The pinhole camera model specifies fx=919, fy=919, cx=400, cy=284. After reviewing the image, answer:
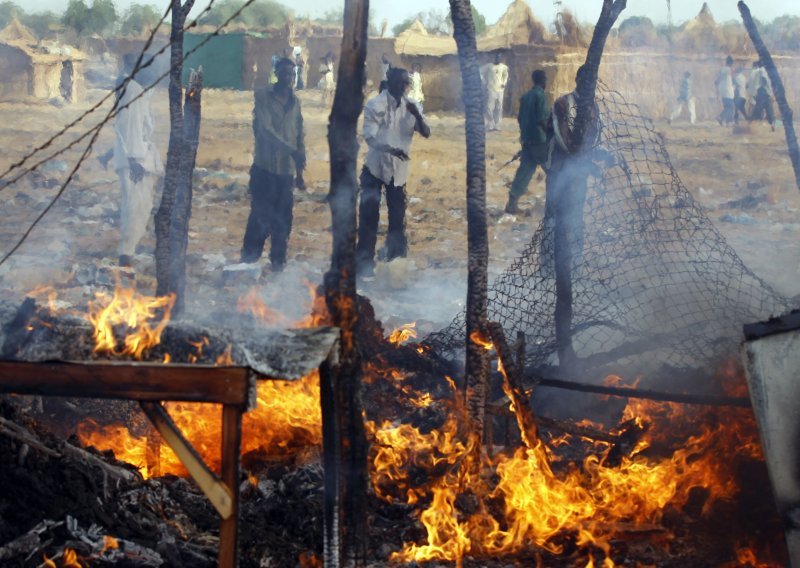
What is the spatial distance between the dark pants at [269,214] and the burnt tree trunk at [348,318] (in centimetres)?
603

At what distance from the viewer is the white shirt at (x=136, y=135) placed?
972 centimetres

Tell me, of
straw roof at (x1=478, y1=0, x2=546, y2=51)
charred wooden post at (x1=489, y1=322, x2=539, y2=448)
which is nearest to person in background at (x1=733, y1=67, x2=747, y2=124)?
straw roof at (x1=478, y1=0, x2=546, y2=51)

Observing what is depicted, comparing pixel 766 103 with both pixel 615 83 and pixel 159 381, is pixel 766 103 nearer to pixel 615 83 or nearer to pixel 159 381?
pixel 615 83

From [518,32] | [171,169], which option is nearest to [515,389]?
[171,169]

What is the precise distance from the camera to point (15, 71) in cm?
2339

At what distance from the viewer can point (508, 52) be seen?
23188 mm

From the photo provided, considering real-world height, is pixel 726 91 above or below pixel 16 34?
below

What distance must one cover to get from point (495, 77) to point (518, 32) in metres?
1.90

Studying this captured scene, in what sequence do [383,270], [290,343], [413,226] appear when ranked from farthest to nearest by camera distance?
[413,226], [383,270], [290,343]

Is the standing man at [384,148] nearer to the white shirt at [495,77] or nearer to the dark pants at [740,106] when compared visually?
the white shirt at [495,77]

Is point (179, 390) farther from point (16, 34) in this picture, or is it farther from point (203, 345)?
point (16, 34)

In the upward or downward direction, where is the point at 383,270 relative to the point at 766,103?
downward

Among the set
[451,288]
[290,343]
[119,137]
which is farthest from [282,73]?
[290,343]

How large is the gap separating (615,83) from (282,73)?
49.8 feet
